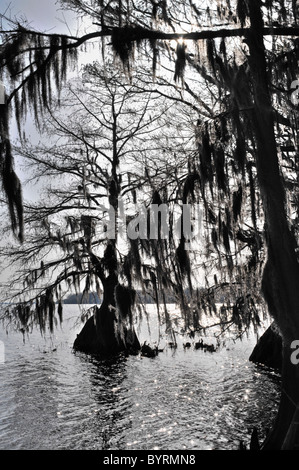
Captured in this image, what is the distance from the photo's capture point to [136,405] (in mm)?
10922

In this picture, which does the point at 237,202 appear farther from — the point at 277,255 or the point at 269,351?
the point at 269,351

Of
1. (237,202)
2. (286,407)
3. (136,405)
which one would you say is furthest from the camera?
(136,405)

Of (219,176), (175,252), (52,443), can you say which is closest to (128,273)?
(175,252)

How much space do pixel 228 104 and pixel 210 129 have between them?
1.56 ft

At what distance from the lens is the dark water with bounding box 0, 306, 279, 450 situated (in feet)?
26.5

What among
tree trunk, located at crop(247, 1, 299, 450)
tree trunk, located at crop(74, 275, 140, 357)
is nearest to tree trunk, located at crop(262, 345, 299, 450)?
tree trunk, located at crop(247, 1, 299, 450)

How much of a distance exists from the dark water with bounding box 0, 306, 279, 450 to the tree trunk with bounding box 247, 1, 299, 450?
11.4 feet

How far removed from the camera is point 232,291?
12.0 meters

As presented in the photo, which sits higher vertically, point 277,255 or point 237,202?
point 237,202

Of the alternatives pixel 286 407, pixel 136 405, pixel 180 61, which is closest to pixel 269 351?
pixel 136 405

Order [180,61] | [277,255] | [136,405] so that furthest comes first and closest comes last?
[136,405]
[180,61]
[277,255]

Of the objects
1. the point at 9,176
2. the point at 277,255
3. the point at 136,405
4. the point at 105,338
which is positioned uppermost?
the point at 9,176

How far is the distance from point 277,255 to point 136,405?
777 cm

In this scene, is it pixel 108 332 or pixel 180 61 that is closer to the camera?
pixel 180 61
